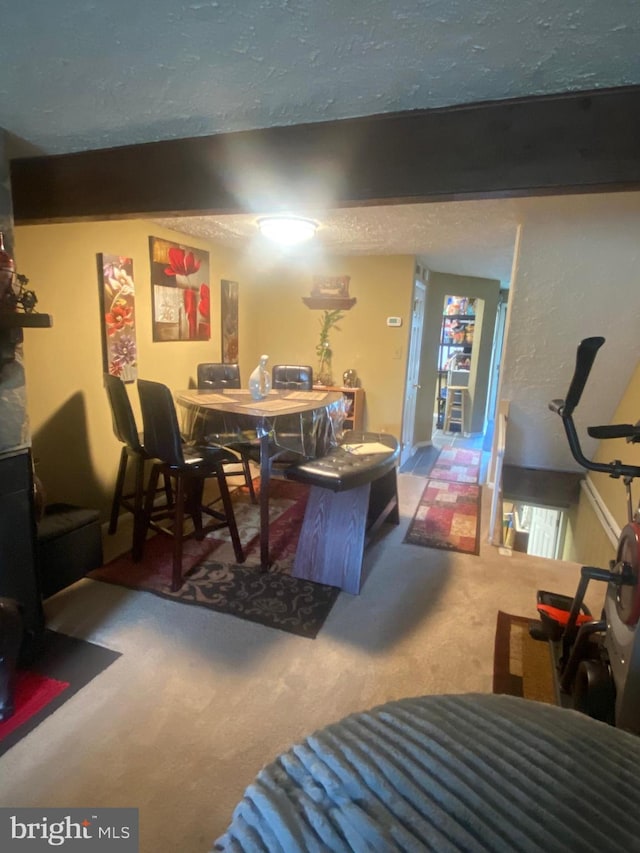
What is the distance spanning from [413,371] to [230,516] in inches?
130

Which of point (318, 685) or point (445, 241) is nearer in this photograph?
point (318, 685)

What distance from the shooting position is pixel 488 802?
24.3 inches

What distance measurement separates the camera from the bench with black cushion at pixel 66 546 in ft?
7.31

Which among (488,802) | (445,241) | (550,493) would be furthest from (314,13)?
(550,493)

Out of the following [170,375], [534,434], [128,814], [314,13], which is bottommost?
[128,814]

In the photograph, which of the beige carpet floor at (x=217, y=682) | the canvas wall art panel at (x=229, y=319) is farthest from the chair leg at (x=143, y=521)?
the canvas wall art panel at (x=229, y=319)

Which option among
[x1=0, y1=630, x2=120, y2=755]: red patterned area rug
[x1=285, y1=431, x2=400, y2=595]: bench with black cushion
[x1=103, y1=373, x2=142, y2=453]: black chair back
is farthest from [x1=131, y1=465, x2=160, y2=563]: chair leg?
[x1=285, y1=431, x2=400, y2=595]: bench with black cushion

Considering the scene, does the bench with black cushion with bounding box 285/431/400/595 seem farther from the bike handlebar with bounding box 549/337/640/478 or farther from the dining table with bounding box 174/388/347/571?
the bike handlebar with bounding box 549/337/640/478

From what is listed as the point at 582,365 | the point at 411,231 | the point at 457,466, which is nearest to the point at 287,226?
the point at 411,231

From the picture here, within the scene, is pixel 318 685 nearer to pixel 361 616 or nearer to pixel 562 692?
pixel 361 616

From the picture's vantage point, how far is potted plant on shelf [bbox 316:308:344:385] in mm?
4938

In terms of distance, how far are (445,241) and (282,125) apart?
252 cm

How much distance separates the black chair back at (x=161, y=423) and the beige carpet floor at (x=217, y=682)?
2.54 feet

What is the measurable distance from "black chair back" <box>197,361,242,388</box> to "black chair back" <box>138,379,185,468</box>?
1357 millimetres
